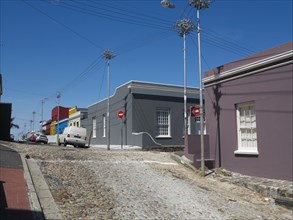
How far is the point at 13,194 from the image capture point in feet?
26.4

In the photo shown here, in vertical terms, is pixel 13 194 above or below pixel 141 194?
above

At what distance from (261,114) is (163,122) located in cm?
1416

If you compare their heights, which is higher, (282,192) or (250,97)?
(250,97)

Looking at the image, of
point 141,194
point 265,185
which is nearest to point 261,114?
point 265,185

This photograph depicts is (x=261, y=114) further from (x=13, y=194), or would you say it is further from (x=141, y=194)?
(x=13, y=194)

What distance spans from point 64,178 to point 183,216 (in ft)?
12.9

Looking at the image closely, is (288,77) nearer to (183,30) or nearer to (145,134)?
(145,134)

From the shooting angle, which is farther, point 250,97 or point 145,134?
point 145,134

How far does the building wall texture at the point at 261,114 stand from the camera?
12.0m

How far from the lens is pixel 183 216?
8031 millimetres

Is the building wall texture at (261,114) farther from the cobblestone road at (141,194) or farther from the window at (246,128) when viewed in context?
the cobblestone road at (141,194)

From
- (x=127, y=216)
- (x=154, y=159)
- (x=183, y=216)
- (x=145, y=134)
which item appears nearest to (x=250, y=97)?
(x=154, y=159)

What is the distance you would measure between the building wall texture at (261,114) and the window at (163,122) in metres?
10.8

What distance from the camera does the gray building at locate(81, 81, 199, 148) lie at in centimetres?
2544
